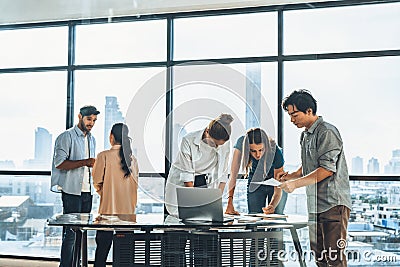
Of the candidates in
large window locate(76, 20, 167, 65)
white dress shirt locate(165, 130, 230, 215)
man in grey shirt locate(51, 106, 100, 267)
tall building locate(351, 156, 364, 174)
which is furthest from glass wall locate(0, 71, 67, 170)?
tall building locate(351, 156, 364, 174)

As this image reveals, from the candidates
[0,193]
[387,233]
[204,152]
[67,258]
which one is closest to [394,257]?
[387,233]

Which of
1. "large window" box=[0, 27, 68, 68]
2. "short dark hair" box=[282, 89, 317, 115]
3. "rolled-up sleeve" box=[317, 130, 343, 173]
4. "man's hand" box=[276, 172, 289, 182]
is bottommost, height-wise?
"man's hand" box=[276, 172, 289, 182]

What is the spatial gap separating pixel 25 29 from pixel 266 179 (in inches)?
113

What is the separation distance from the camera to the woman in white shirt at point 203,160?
3.58 metres

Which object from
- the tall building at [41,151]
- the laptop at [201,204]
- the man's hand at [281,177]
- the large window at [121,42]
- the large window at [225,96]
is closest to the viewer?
the laptop at [201,204]

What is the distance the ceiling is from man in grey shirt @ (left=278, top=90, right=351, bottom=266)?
161 cm

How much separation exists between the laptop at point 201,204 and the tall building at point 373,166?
1844mm

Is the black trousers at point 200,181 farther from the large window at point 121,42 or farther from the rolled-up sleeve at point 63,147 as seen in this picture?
the large window at point 121,42

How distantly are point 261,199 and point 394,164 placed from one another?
1.23m

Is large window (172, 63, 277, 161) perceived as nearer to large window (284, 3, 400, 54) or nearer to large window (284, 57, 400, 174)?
large window (284, 57, 400, 174)

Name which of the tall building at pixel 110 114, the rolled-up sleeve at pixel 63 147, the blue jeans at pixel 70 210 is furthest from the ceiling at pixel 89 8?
the blue jeans at pixel 70 210

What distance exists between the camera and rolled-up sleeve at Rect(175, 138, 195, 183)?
360 centimetres

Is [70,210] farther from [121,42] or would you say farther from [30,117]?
[121,42]

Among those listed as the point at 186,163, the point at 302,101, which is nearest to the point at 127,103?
the point at 186,163
